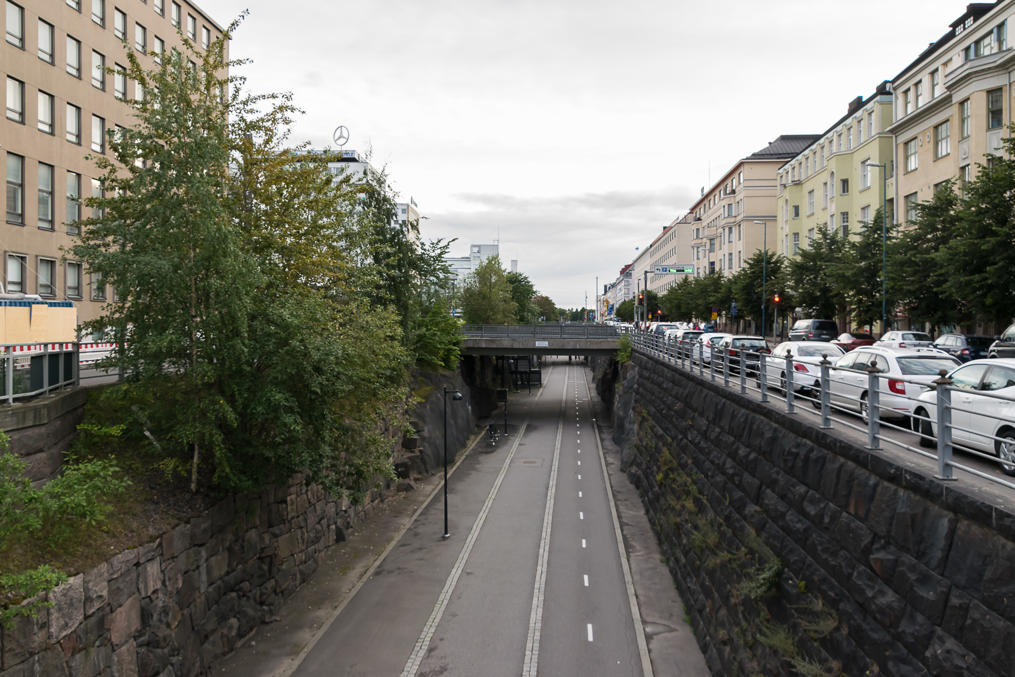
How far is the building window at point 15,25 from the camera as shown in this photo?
28016 millimetres

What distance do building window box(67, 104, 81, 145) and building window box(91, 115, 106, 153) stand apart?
2.85ft

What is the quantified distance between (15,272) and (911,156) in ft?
163

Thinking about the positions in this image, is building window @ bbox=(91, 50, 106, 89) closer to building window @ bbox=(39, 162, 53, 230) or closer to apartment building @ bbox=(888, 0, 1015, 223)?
building window @ bbox=(39, 162, 53, 230)

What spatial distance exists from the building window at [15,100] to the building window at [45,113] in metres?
1.03

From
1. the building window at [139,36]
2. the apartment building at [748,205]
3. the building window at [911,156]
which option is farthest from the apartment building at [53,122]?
the apartment building at [748,205]

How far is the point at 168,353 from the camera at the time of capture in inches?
565

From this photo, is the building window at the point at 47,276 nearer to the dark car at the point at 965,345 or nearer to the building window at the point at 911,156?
the dark car at the point at 965,345

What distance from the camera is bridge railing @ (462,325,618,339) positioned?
164ft

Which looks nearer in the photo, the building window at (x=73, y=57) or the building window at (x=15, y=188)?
the building window at (x=15, y=188)

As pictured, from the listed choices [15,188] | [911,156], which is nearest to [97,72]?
[15,188]

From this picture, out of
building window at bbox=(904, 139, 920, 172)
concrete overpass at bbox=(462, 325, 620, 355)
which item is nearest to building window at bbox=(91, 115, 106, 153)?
concrete overpass at bbox=(462, 325, 620, 355)

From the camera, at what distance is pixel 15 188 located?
28.5m

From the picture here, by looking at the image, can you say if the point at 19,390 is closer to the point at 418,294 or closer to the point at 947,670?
the point at 947,670

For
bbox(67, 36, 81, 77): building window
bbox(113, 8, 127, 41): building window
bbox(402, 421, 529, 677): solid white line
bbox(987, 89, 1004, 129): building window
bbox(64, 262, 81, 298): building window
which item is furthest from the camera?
bbox(113, 8, 127, 41): building window
